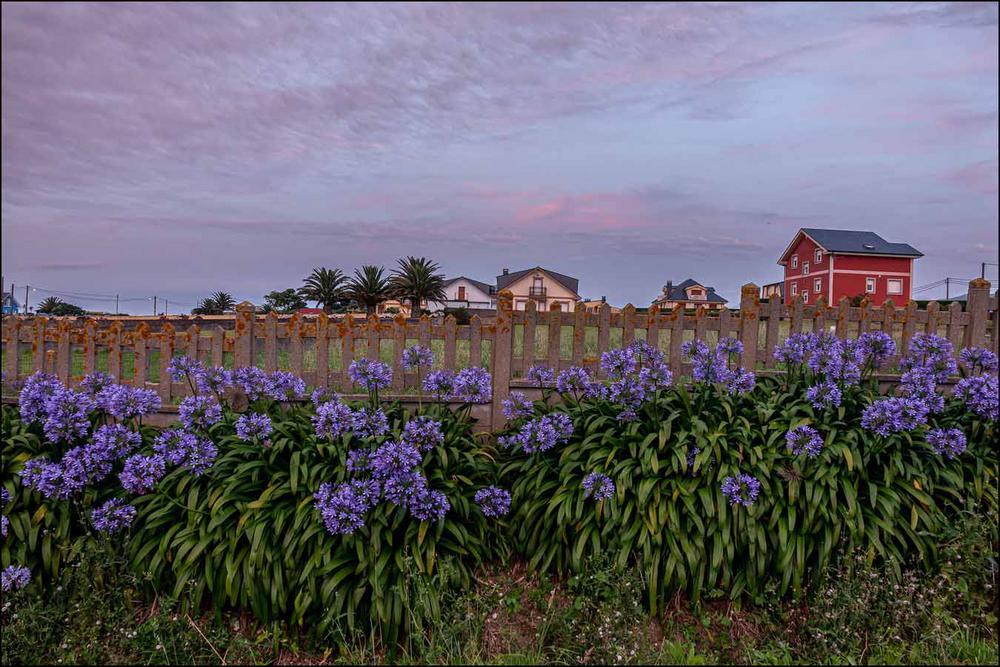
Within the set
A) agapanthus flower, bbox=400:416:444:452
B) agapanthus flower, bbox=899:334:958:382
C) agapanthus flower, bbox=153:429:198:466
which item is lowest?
agapanthus flower, bbox=153:429:198:466

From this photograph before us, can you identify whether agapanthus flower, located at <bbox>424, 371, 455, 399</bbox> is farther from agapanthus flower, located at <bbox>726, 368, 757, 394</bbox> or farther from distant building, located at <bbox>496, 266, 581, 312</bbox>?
distant building, located at <bbox>496, 266, 581, 312</bbox>

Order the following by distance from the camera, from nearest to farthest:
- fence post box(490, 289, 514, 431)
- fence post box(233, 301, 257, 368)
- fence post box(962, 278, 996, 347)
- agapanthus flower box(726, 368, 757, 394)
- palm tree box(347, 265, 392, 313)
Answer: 1. agapanthus flower box(726, 368, 757, 394)
2. fence post box(490, 289, 514, 431)
3. fence post box(233, 301, 257, 368)
4. fence post box(962, 278, 996, 347)
5. palm tree box(347, 265, 392, 313)

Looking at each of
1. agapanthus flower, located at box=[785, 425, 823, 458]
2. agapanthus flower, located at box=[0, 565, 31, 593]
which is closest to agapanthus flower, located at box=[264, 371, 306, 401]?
agapanthus flower, located at box=[0, 565, 31, 593]

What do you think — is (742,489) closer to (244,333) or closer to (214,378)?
(214,378)

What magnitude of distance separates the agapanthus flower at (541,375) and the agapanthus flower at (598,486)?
3.36ft

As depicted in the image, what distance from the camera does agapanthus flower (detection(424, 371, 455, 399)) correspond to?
3.80 meters

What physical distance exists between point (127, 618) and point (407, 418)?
180 centimetres

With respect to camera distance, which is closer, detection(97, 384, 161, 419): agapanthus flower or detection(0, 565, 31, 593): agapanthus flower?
detection(0, 565, 31, 593): agapanthus flower

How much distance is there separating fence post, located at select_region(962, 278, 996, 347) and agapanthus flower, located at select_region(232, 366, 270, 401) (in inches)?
237

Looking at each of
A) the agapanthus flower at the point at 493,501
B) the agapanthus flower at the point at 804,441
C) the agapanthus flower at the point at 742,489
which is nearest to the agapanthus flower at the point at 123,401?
the agapanthus flower at the point at 493,501

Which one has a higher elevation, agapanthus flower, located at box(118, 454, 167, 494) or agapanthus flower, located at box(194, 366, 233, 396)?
agapanthus flower, located at box(194, 366, 233, 396)

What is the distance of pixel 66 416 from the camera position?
11.2ft

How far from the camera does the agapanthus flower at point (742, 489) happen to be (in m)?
3.08

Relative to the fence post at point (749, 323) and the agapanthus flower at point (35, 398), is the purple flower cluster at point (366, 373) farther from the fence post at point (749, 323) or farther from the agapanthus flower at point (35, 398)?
the fence post at point (749, 323)
